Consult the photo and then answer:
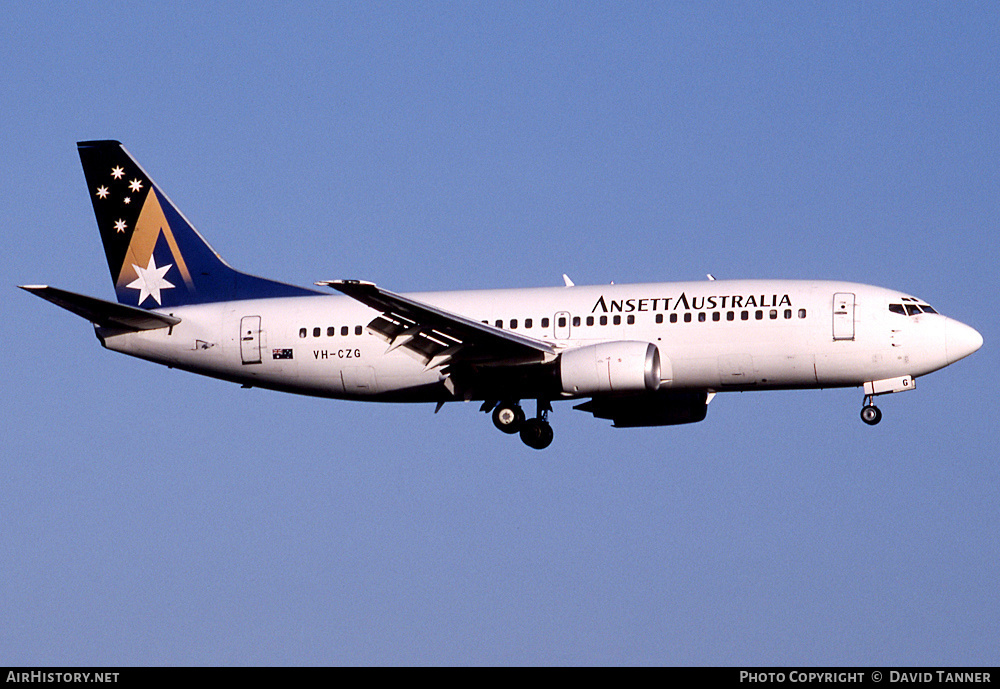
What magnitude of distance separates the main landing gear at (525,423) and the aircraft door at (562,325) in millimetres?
2493

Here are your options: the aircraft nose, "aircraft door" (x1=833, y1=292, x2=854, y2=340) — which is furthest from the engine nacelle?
the aircraft nose

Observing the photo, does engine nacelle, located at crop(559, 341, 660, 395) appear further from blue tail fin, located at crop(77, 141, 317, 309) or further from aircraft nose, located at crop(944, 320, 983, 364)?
blue tail fin, located at crop(77, 141, 317, 309)

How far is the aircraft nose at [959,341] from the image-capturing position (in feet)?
142

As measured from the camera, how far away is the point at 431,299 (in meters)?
47.8

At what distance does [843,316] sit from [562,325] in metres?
7.99

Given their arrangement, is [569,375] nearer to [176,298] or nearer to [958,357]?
[958,357]

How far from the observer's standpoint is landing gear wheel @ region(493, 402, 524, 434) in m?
46.5

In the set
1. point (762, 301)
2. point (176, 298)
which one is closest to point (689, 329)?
point (762, 301)

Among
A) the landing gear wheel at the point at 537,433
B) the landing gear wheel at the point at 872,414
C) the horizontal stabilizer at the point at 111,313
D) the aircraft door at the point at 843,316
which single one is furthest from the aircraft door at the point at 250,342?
the landing gear wheel at the point at 872,414

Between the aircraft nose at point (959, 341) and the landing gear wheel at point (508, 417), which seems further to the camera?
the landing gear wheel at point (508, 417)

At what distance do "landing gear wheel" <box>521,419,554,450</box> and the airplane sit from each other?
0.04m

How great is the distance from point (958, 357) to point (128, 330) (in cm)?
2516

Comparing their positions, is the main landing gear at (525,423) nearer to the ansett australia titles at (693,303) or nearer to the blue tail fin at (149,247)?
the ansett australia titles at (693,303)
